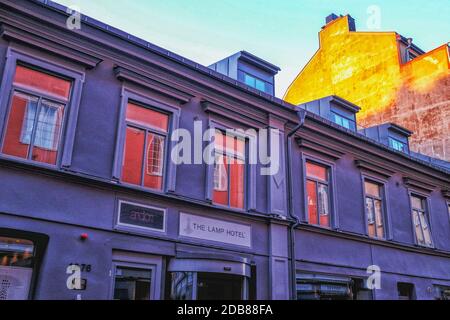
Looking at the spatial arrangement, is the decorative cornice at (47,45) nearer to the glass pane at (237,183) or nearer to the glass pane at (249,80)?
the glass pane at (237,183)

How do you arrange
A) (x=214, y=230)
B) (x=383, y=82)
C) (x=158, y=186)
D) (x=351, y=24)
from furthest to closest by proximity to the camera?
(x=351, y=24), (x=383, y=82), (x=214, y=230), (x=158, y=186)

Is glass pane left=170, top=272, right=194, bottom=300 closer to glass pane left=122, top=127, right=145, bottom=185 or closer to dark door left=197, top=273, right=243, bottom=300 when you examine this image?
dark door left=197, top=273, right=243, bottom=300

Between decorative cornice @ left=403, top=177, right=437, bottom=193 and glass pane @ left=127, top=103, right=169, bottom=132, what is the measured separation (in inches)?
391

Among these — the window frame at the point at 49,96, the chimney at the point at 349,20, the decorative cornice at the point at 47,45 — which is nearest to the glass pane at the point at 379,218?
the decorative cornice at the point at 47,45

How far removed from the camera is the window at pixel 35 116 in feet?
29.9

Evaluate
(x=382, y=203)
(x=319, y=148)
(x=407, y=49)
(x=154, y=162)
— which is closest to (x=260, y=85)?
(x=319, y=148)

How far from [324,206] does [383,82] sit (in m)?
13.7

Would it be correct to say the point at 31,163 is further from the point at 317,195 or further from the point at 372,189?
the point at 372,189

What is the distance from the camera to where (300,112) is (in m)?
14.0

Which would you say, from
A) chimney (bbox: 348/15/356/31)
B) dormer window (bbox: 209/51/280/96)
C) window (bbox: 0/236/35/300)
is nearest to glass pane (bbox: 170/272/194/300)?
window (bbox: 0/236/35/300)

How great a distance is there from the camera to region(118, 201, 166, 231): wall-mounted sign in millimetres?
9891

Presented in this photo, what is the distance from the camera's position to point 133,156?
34.8ft

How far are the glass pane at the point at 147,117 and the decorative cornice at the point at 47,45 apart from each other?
1306 millimetres
